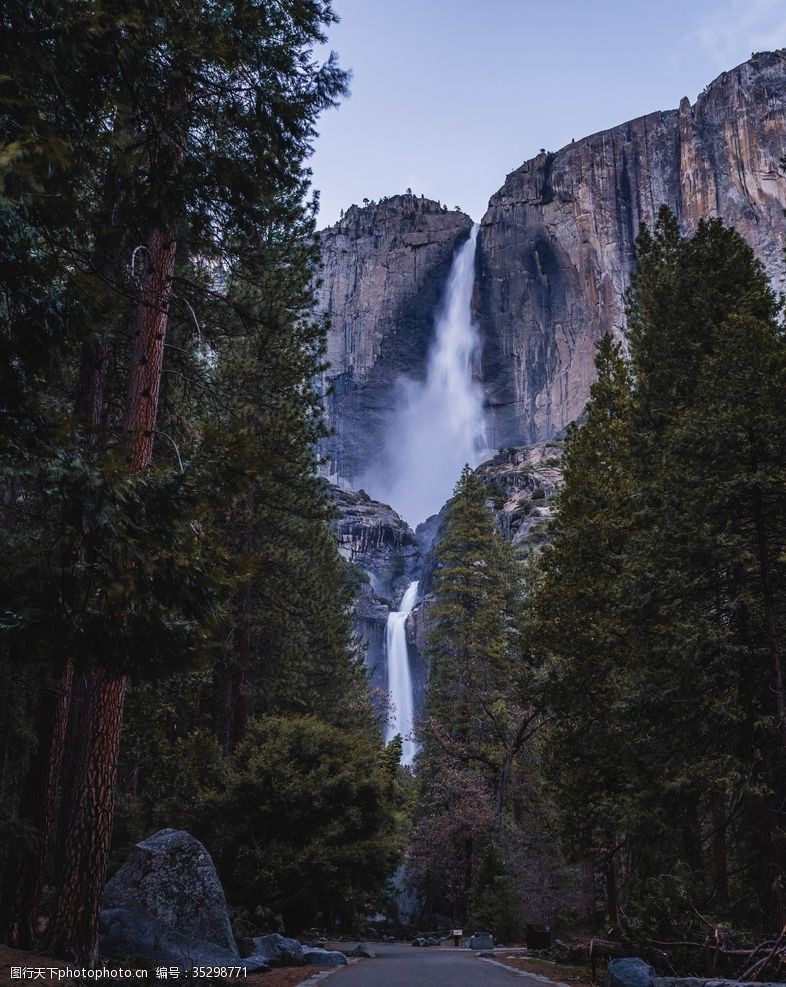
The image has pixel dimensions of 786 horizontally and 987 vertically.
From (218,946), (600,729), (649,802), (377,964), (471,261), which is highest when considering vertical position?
(471,261)

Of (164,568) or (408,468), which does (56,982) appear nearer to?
(164,568)

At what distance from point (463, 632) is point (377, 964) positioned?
55.9ft

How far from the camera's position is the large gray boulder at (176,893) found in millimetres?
9125

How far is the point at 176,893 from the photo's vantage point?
9.35m

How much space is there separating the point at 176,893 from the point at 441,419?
10775 centimetres

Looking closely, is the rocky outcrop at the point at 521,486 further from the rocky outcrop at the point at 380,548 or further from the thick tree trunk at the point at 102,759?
the thick tree trunk at the point at 102,759

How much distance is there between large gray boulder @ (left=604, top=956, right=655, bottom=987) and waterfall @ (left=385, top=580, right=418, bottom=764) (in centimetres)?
5739

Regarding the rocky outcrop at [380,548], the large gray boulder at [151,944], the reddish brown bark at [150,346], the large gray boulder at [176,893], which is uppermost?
the rocky outcrop at [380,548]

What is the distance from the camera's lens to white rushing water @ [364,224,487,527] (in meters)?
107

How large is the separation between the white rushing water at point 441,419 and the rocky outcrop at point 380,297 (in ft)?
6.97

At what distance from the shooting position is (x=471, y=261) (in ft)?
344

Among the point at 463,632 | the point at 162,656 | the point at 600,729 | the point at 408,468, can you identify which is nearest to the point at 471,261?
the point at 408,468

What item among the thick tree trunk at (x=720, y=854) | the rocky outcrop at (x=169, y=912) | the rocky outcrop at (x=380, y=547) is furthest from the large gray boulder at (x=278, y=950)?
the rocky outcrop at (x=380, y=547)

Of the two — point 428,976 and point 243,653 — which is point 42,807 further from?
point 243,653
